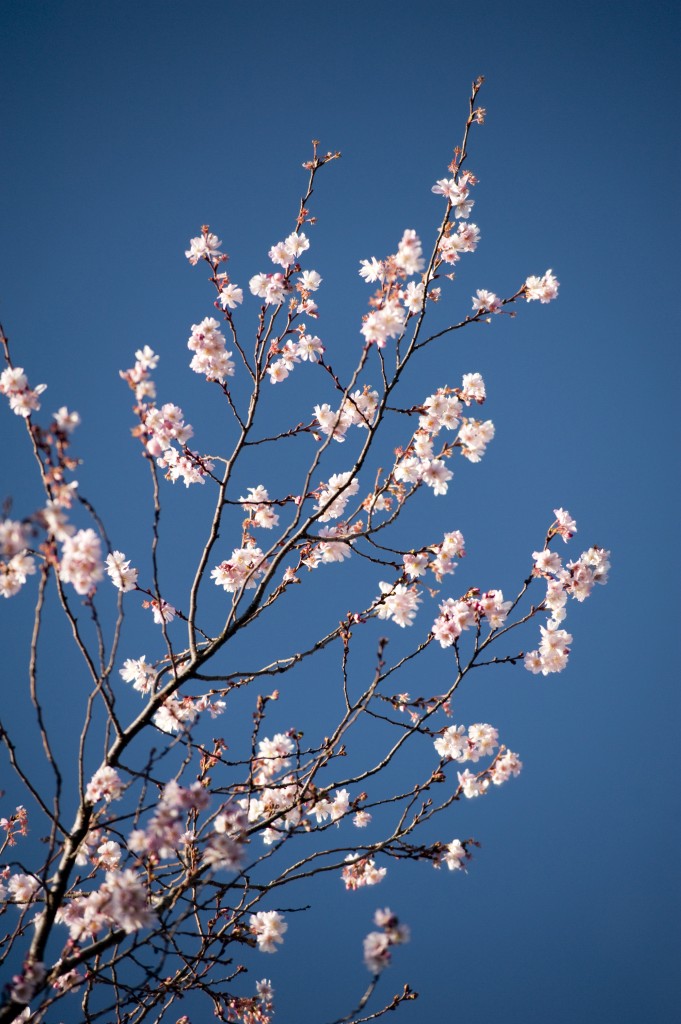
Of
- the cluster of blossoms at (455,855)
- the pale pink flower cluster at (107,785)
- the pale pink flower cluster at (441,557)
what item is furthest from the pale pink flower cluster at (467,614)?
the pale pink flower cluster at (107,785)

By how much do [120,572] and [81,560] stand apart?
3.13 feet

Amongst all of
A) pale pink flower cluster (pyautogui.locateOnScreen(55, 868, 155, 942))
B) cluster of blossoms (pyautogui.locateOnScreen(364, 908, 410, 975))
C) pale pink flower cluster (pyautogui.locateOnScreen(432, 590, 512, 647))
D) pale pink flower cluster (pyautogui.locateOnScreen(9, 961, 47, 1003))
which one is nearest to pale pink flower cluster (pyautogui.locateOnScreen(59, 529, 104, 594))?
pale pink flower cluster (pyautogui.locateOnScreen(55, 868, 155, 942))

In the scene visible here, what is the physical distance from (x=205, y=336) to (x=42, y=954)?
3492 millimetres

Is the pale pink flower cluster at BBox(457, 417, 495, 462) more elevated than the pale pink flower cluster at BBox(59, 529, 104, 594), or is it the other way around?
the pale pink flower cluster at BBox(457, 417, 495, 462)

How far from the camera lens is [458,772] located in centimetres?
447

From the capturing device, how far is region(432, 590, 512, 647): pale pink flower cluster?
13.3 feet

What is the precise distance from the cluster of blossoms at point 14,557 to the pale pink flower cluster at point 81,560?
6.6 inches

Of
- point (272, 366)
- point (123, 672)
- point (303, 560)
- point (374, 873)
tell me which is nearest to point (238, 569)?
point (303, 560)

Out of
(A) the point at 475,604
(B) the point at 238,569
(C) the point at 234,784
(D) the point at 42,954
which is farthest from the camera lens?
(B) the point at 238,569

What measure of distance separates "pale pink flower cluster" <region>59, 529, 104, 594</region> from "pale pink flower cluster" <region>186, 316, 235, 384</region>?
184 cm

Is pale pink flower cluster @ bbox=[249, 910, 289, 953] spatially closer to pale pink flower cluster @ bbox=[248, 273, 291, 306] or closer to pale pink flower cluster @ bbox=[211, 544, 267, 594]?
pale pink flower cluster @ bbox=[211, 544, 267, 594]

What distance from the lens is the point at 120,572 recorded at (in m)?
3.71

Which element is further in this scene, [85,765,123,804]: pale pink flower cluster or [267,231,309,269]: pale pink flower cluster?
[267,231,309,269]: pale pink flower cluster

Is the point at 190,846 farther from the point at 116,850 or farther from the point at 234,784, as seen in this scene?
the point at 116,850
